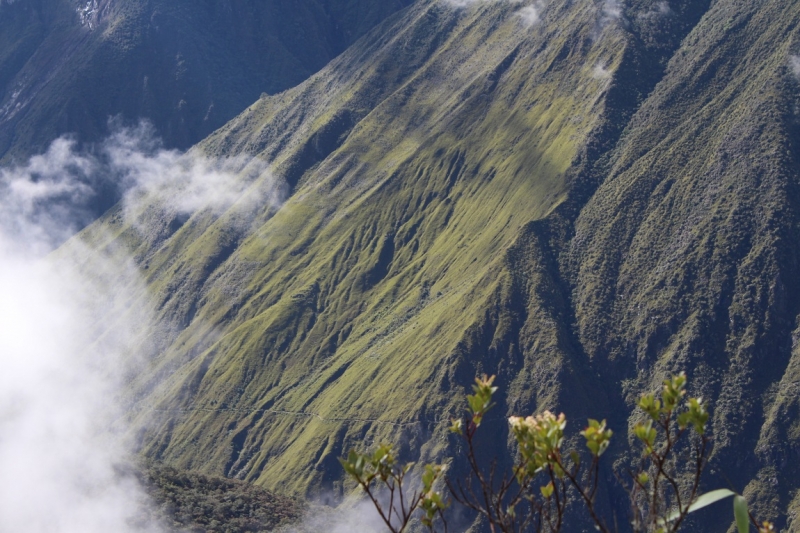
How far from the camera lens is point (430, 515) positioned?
19.2 meters

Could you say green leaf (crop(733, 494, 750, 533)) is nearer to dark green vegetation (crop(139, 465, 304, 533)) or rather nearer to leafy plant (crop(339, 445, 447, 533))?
leafy plant (crop(339, 445, 447, 533))

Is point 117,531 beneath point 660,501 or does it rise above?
beneath

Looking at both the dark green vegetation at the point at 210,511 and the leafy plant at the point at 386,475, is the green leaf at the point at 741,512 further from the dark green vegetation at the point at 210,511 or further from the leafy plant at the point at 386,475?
the dark green vegetation at the point at 210,511

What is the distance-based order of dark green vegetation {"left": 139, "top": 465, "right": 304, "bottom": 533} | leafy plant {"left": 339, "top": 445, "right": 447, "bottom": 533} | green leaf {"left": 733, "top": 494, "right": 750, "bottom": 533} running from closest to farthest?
green leaf {"left": 733, "top": 494, "right": 750, "bottom": 533}
leafy plant {"left": 339, "top": 445, "right": 447, "bottom": 533}
dark green vegetation {"left": 139, "top": 465, "right": 304, "bottom": 533}

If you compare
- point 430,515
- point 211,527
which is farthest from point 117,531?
point 430,515

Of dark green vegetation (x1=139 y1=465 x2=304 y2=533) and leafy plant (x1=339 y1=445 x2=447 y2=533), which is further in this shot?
dark green vegetation (x1=139 y1=465 x2=304 y2=533)

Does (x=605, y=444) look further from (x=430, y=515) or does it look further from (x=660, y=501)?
(x=430, y=515)

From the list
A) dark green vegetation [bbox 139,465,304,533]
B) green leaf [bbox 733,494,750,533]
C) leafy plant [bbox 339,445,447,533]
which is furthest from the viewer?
dark green vegetation [bbox 139,465,304,533]

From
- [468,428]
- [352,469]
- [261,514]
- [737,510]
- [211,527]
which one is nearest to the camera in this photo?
[737,510]

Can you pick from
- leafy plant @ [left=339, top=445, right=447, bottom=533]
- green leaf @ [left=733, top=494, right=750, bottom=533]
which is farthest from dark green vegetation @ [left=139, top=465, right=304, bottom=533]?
green leaf @ [left=733, top=494, right=750, bottom=533]

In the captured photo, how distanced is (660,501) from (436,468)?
13.9 ft

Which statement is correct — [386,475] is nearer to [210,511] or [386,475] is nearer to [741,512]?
[741,512]

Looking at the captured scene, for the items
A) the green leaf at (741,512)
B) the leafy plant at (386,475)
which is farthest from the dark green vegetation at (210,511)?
the green leaf at (741,512)

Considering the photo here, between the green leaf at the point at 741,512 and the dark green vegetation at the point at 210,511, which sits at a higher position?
the green leaf at the point at 741,512
